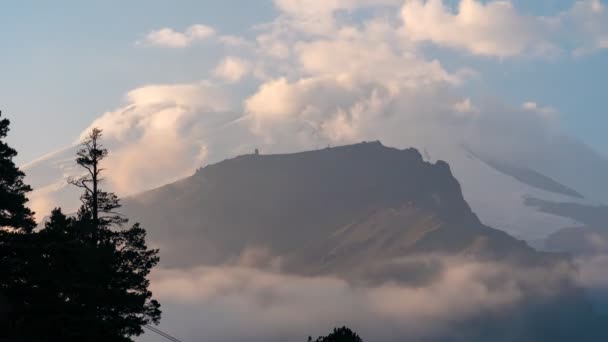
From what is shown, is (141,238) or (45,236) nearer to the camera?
(45,236)

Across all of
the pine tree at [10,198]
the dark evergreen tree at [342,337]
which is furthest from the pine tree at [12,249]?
the dark evergreen tree at [342,337]

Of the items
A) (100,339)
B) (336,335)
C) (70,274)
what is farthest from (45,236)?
(336,335)

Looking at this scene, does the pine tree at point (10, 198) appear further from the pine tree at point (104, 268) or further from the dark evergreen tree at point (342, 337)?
the dark evergreen tree at point (342, 337)

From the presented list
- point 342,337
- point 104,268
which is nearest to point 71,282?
point 104,268

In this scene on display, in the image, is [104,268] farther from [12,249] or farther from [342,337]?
[342,337]

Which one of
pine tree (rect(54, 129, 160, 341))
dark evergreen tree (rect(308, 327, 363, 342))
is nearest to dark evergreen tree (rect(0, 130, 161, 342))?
pine tree (rect(54, 129, 160, 341))

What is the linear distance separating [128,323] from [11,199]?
10351mm

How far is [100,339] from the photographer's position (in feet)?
175

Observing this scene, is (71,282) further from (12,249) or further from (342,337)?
(342,337)

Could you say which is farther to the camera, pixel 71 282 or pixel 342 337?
pixel 342 337

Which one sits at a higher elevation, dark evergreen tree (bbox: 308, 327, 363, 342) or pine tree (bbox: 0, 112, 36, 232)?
pine tree (bbox: 0, 112, 36, 232)

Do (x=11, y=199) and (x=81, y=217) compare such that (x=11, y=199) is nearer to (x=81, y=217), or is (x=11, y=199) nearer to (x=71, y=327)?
(x=81, y=217)

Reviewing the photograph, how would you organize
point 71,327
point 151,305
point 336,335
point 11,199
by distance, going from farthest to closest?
point 336,335 < point 151,305 < point 11,199 < point 71,327

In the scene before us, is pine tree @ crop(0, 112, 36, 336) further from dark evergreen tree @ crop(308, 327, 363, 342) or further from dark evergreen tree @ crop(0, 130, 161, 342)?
dark evergreen tree @ crop(308, 327, 363, 342)
